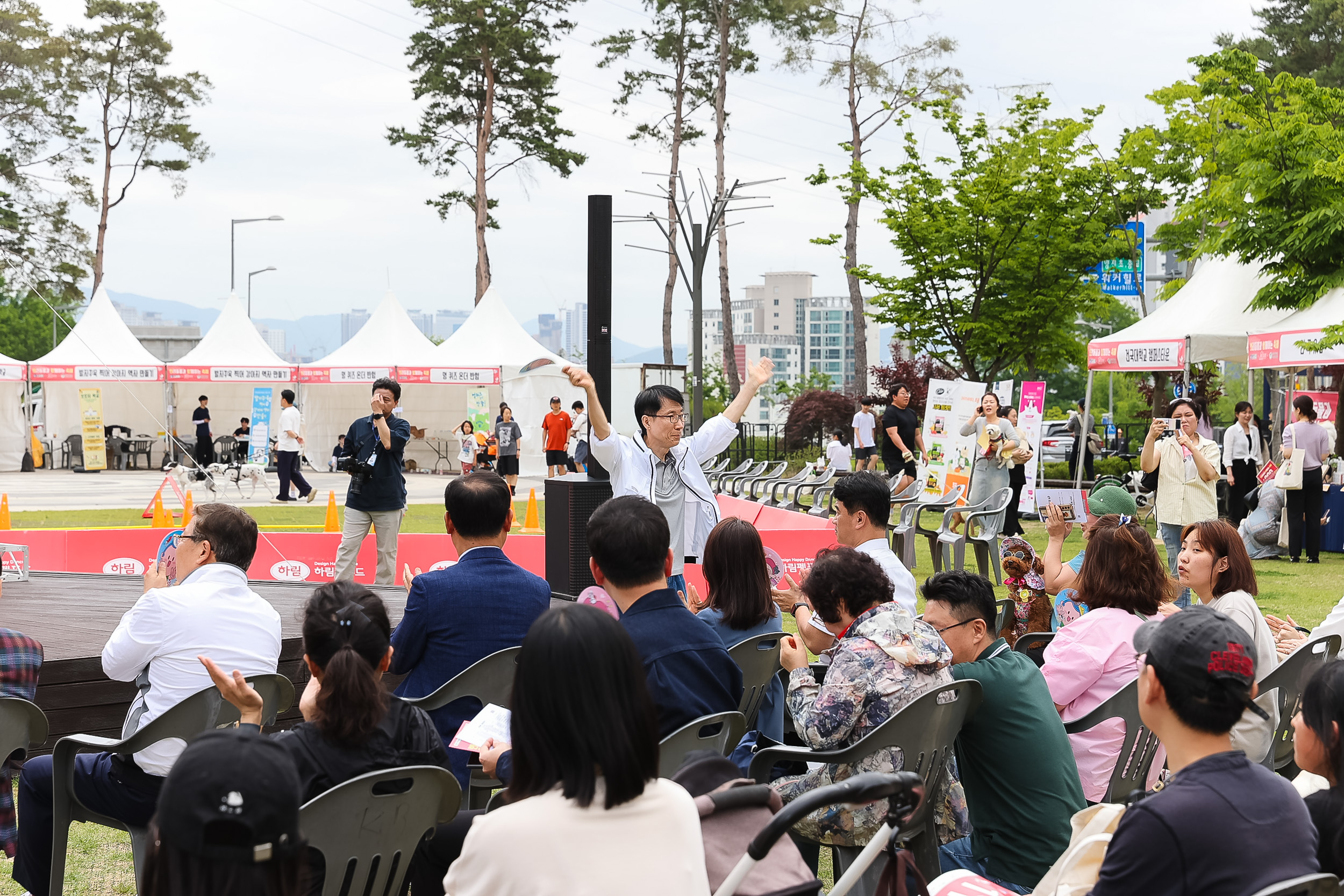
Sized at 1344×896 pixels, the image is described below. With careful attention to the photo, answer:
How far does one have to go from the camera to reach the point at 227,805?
1419mm

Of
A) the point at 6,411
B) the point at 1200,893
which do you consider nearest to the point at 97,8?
the point at 6,411

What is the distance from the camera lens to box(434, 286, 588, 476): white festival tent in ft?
89.5

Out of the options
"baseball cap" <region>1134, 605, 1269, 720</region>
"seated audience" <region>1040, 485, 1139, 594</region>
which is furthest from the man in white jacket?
"baseball cap" <region>1134, 605, 1269, 720</region>

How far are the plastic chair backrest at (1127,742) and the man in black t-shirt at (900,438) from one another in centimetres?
969

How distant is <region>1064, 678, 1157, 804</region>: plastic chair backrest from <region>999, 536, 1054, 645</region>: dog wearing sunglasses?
165 centimetres

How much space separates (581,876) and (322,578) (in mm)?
8500

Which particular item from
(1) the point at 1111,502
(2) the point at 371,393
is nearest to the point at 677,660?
(1) the point at 1111,502

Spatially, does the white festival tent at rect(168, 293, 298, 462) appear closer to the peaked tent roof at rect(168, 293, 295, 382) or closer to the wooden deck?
the peaked tent roof at rect(168, 293, 295, 382)

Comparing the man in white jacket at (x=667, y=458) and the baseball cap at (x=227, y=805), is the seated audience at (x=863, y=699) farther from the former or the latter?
the man in white jacket at (x=667, y=458)

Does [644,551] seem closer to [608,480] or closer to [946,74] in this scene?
[608,480]

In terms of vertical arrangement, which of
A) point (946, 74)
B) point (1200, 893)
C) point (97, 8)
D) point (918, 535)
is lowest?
point (918, 535)

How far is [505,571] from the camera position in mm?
3547

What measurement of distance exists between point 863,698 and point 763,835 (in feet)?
3.72

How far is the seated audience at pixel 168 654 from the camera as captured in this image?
310cm
